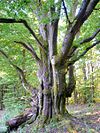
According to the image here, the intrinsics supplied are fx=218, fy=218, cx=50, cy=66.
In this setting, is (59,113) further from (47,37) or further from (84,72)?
(84,72)

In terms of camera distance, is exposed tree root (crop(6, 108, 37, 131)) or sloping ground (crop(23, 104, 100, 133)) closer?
sloping ground (crop(23, 104, 100, 133))

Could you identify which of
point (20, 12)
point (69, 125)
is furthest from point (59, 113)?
point (20, 12)

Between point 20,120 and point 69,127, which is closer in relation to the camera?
point 69,127

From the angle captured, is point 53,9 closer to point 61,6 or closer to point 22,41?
point 61,6

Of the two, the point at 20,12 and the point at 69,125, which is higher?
the point at 20,12

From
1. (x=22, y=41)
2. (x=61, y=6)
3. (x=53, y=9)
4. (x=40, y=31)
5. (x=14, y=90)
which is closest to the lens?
(x=61, y=6)

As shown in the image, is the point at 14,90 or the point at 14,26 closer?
the point at 14,26

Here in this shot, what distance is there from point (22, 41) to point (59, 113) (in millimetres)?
3098

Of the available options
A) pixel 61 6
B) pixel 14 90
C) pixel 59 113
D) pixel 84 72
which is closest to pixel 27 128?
pixel 59 113

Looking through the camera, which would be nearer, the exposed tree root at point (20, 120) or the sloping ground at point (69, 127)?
the sloping ground at point (69, 127)

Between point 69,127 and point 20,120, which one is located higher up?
point 20,120

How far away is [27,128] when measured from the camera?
7.95 m

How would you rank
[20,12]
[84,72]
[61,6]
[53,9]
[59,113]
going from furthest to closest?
[84,72] → [59,113] → [53,9] → [61,6] → [20,12]

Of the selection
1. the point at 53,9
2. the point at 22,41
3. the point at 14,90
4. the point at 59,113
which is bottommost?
the point at 59,113
